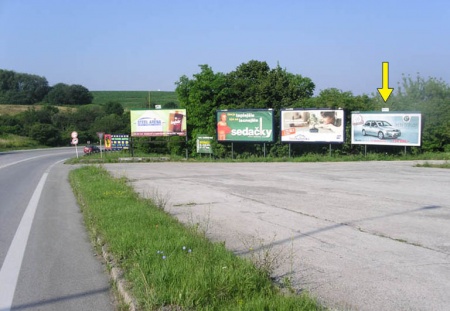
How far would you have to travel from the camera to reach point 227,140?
33875mm

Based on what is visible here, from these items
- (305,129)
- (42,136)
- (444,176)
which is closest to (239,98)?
(305,129)

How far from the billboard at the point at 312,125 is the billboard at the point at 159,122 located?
8.42m

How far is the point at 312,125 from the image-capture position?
31.1 m

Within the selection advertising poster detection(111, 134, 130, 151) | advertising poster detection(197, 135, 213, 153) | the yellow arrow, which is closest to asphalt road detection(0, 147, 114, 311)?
the yellow arrow

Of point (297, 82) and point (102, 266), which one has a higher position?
point (297, 82)

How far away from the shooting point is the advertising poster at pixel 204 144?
35.3m

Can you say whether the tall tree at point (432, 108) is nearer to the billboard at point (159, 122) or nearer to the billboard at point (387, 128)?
the billboard at point (387, 128)

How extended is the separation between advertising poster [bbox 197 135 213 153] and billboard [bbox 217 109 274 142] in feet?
4.95

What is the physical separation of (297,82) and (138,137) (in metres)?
21.5

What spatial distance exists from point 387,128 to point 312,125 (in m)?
4.68

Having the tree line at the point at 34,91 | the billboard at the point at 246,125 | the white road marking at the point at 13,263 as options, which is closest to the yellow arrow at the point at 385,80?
the billboard at the point at 246,125

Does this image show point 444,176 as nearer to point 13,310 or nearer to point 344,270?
point 344,270

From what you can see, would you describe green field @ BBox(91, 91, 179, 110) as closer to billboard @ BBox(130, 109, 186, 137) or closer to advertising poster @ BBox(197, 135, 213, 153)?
billboard @ BBox(130, 109, 186, 137)

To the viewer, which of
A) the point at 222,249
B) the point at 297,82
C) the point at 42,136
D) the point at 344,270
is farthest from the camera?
the point at 42,136
